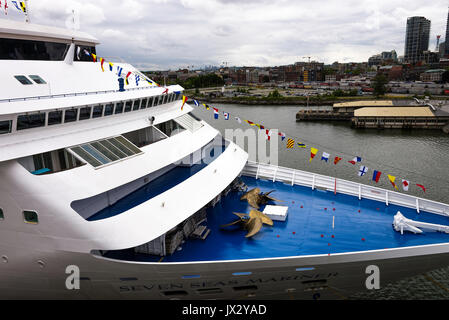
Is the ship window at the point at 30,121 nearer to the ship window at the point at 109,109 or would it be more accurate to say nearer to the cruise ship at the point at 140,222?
the cruise ship at the point at 140,222

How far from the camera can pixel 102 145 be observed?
313 inches

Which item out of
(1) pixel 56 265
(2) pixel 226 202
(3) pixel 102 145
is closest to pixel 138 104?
Answer: (3) pixel 102 145

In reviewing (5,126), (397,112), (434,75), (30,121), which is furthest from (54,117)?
(434,75)

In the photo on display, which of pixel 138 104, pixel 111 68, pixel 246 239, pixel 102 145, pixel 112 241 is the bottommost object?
pixel 246 239

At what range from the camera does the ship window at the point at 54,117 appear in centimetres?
727

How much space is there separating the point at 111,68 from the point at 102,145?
5.26m

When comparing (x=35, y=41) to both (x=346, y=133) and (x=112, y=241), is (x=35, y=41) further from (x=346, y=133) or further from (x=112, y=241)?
(x=346, y=133)

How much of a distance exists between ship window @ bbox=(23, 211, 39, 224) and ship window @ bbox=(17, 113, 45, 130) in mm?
1770

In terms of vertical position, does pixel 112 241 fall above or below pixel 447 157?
above

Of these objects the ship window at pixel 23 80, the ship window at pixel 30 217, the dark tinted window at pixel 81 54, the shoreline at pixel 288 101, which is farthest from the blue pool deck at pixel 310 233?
the shoreline at pixel 288 101

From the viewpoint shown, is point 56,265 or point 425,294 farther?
point 425,294

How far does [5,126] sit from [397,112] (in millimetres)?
44732
